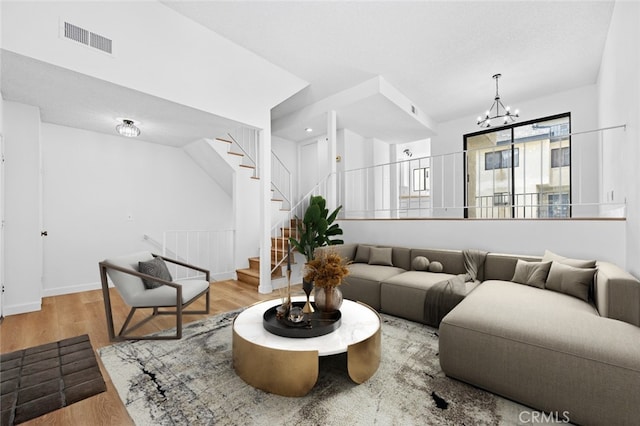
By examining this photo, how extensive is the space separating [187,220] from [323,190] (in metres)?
2.83

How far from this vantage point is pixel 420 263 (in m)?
3.59

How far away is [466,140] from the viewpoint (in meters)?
6.12

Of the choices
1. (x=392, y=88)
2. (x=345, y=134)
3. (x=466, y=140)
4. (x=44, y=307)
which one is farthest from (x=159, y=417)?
(x=466, y=140)

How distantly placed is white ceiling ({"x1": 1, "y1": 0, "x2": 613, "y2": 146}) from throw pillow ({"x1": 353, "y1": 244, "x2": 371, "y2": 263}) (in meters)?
2.45

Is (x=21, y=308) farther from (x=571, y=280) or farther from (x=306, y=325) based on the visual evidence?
(x=571, y=280)

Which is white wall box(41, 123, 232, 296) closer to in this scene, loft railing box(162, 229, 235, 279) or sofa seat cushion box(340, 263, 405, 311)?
loft railing box(162, 229, 235, 279)

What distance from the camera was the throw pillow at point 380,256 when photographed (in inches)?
153

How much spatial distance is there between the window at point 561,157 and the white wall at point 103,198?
22.4 ft

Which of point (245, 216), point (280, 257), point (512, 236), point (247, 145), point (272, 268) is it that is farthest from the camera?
point (247, 145)

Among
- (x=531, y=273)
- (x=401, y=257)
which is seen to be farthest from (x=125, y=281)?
(x=531, y=273)

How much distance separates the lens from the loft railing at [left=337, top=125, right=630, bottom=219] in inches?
151

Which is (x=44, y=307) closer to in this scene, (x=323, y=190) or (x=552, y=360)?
(x=323, y=190)

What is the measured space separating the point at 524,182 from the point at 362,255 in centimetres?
284

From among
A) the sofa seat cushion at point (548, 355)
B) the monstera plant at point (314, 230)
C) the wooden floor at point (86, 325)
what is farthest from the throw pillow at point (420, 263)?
the wooden floor at point (86, 325)
